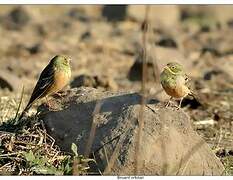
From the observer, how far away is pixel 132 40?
18.2 meters

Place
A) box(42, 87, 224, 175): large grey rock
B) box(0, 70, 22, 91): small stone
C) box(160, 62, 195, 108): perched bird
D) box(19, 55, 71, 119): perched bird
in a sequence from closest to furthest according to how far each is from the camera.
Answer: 1. box(42, 87, 224, 175): large grey rock
2. box(160, 62, 195, 108): perched bird
3. box(19, 55, 71, 119): perched bird
4. box(0, 70, 22, 91): small stone

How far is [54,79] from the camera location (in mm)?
8078

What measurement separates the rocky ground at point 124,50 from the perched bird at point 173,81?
18 centimetres

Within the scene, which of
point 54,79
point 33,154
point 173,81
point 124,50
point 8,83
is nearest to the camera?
point 33,154

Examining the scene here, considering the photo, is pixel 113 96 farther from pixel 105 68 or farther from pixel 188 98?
pixel 105 68

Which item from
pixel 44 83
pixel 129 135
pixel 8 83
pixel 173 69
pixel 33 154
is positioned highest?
pixel 173 69

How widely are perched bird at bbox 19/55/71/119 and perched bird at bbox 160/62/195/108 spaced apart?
1134mm

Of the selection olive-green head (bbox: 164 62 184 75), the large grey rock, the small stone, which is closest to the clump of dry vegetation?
the large grey rock

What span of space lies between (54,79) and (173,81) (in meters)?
1.33

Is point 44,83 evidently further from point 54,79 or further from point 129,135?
point 129,135

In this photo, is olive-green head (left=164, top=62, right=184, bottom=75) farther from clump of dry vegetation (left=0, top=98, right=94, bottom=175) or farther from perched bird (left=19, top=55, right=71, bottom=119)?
clump of dry vegetation (left=0, top=98, right=94, bottom=175)

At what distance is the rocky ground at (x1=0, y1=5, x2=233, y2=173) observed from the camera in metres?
10.6

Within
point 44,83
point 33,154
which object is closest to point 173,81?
point 44,83

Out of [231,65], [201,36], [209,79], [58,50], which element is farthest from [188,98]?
[201,36]
